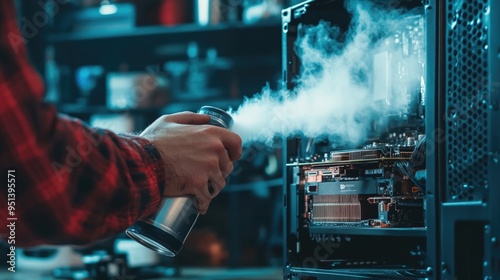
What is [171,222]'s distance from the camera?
41.9 inches

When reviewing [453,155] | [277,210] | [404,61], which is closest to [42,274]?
[277,210]

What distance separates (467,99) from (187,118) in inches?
15.5

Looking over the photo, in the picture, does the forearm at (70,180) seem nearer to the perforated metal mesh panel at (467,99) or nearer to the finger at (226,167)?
the finger at (226,167)

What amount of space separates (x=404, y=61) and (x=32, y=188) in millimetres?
734

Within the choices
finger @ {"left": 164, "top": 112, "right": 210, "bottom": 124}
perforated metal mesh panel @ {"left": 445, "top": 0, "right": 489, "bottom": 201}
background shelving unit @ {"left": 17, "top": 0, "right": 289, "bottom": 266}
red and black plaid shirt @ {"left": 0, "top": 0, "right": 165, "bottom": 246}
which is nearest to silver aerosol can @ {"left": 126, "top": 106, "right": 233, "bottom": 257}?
finger @ {"left": 164, "top": 112, "right": 210, "bottom": 124}

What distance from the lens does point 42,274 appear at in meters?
3.01

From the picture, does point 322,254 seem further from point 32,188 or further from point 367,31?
point 32,188

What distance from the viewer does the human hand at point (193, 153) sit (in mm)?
948

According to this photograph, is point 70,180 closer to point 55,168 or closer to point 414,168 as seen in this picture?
point 55,168

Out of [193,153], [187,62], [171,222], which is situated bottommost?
[171,222]

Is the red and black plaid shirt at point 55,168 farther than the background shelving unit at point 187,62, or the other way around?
the background shelving unit at point 187,62

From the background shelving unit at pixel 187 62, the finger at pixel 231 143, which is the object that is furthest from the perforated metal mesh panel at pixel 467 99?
the background shelving unit at pixel 187 62

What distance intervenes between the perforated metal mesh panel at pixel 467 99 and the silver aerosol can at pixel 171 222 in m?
0.35

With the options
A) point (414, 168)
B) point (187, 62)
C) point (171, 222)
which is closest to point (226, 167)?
point (171, 222)
